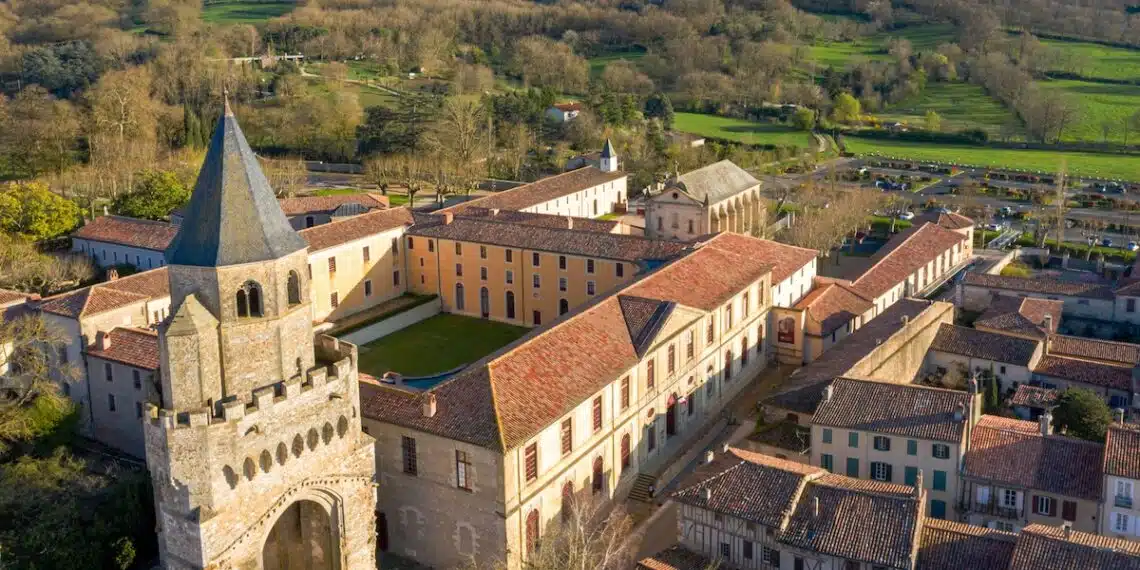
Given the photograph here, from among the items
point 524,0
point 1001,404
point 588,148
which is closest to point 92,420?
point 1001,404

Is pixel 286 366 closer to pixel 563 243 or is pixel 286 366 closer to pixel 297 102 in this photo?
pixel 563 243

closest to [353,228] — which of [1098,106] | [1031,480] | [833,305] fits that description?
[833,305]

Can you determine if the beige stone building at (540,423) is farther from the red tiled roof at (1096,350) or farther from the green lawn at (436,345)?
the red tiled roof at (1096,350)

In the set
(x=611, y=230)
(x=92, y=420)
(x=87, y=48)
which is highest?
(x=87, y=48)

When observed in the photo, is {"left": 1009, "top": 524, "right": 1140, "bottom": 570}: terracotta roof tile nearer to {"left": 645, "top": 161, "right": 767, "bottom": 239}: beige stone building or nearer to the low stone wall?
the low stone wall

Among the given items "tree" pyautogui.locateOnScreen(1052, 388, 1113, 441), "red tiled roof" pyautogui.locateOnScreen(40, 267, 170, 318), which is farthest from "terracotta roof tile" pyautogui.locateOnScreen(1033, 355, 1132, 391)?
"red tiled roof" pyautogui.locateOnScreen(40, 267, 170, 318)

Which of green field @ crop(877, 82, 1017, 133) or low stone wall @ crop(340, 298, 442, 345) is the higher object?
green field @ crop(877, 82, 1017, 133)
